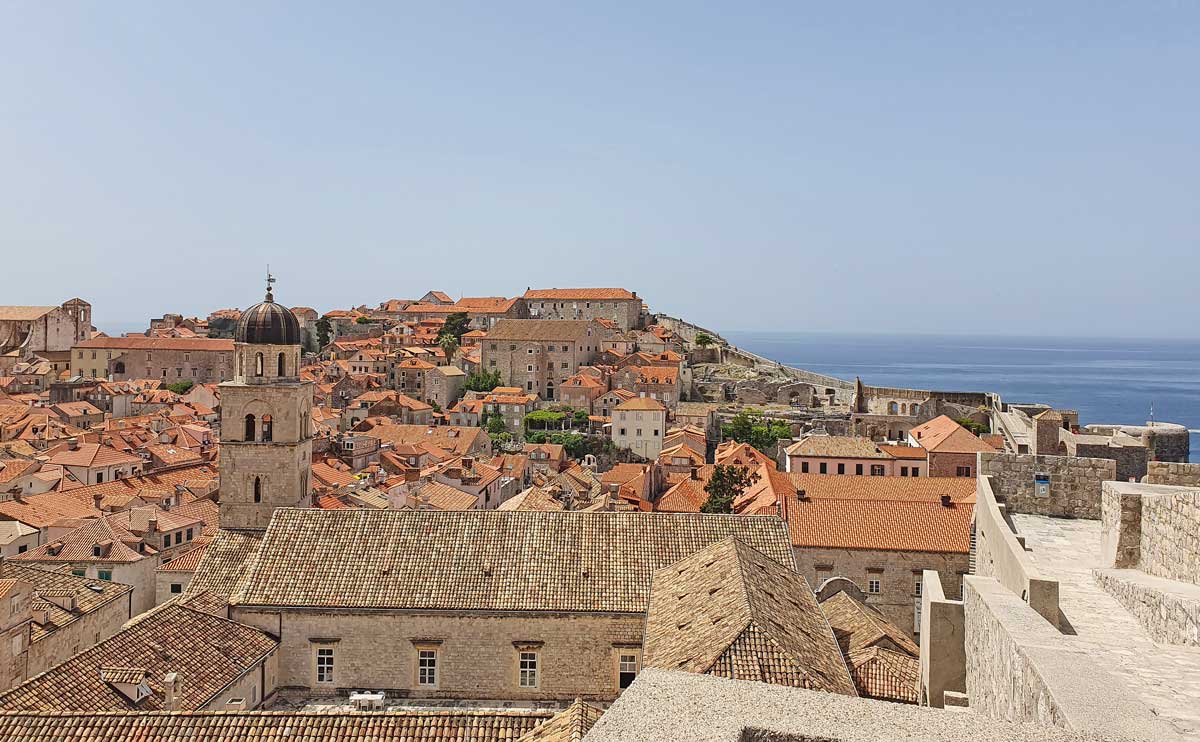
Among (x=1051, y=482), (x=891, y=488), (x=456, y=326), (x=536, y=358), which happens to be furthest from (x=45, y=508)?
(x=456, y=326)

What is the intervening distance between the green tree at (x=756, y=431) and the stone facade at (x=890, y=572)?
3582 centimetres

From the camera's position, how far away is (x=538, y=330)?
77.2m

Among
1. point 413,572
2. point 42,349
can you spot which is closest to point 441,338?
point 42,349

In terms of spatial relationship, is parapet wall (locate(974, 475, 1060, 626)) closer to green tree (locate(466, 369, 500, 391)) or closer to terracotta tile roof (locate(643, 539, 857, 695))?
terracotta tile roof (locate(643, 539, 857, 695))

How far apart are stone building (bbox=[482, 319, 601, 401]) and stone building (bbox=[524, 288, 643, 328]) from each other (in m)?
20.9

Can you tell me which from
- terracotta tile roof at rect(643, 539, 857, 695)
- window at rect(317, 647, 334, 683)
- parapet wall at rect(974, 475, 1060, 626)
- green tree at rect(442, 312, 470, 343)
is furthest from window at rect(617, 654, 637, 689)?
green tree at rect(442, 312, 470, 343)

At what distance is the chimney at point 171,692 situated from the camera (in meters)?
12.2

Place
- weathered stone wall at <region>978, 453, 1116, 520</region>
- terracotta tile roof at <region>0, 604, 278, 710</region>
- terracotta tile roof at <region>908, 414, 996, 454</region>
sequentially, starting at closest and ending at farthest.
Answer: terracotta tile roof at <region>0, 604, 278, 710</region>
weathered stone wall at <region>978, 453, 1116, 520</region>
terracotta tile roof at <region>908, 414, 996, 454</region>

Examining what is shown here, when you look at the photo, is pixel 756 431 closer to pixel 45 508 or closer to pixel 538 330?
pixel 538 330

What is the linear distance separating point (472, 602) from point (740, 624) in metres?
5.99

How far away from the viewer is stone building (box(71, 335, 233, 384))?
81.6m

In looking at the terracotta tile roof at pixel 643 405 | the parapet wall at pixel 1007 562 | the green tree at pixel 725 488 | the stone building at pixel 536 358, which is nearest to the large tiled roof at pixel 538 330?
the stone building at pixel 536 358

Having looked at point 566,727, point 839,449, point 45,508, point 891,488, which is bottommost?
point 45,508

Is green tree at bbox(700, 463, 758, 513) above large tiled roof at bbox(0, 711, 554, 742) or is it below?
below
